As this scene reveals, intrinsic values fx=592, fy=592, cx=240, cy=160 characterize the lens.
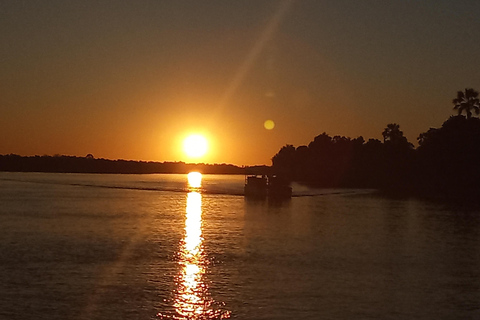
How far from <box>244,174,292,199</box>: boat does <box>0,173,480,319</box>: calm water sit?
4654 cm

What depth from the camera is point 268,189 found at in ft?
362

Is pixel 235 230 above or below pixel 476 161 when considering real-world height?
below

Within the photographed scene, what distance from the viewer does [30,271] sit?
30.1 m

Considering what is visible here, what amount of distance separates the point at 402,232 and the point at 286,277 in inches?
Result: 1068

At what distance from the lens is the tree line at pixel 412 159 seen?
104688mm

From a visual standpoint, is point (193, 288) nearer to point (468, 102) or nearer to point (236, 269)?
point (236, 269)

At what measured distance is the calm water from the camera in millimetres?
23328

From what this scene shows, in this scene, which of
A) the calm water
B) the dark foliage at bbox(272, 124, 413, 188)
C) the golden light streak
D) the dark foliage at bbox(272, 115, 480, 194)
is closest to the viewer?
the golden light streak

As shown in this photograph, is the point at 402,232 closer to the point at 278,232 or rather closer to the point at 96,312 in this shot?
the point at 278,232

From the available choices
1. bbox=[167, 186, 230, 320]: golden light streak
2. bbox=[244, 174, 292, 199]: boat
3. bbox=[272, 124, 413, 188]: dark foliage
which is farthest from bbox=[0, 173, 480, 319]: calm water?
bbox=[272, 124, 413, 188]: dark foliage

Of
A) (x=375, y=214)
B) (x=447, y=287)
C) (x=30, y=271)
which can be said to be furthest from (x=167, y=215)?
(x=447, y=287)

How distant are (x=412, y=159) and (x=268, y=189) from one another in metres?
39.0

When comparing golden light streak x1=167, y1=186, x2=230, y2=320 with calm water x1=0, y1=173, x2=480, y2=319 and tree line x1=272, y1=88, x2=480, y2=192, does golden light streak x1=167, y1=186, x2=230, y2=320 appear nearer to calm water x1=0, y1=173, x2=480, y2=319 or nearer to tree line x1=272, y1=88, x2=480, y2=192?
calm water x1=0, y1=173, x2=480, y2=319

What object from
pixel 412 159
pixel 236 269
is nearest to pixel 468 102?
pixel 412 159
